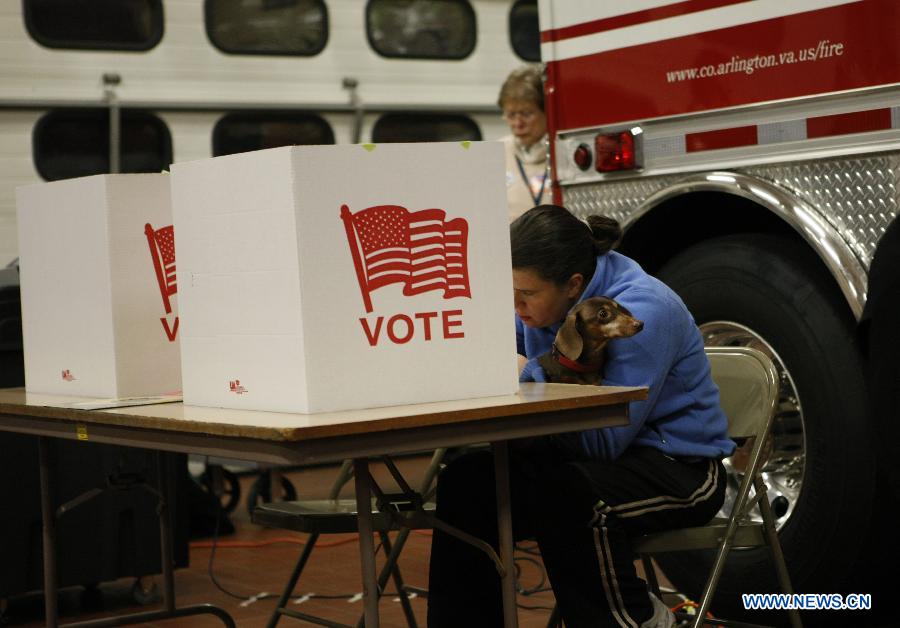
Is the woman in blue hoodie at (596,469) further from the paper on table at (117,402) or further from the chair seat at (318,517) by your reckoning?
the paper on table at (117,402)

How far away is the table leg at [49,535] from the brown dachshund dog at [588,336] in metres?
1.47

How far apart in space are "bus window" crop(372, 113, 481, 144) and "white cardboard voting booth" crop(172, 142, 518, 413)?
432 cm

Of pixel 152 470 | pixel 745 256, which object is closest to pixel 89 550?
pixel 152 470

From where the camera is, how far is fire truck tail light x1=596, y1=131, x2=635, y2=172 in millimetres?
4105

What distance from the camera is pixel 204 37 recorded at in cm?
662

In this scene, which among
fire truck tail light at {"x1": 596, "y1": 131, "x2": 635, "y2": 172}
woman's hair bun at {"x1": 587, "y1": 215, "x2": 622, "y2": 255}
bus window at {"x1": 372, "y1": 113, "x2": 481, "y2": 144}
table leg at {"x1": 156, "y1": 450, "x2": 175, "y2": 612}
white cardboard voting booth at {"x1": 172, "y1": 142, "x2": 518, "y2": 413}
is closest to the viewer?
white cardboard voting booth at {"x1": 172, "y1": 142, "x2": 518, "y2": 413}

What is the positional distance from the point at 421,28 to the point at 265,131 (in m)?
1.03

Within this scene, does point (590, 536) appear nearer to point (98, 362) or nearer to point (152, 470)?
point (98, 362)

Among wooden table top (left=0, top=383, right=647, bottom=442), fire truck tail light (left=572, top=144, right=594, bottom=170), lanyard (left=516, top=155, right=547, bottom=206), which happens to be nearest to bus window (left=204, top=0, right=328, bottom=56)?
lanyard (left=516, top=155, right=547, bottom=206)

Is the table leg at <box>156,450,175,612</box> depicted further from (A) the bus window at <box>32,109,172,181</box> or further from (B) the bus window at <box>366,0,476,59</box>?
(B) the bus window at <box>366,0,476,59</box>

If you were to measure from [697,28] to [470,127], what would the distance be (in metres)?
3.44

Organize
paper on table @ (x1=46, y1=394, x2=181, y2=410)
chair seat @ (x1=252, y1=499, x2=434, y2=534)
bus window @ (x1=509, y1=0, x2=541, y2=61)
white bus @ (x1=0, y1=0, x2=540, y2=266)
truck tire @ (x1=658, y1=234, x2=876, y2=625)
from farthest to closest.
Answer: bus window @ (x1=509, y1=0, x2=541, y2=61), white bus @ (x1=0, y1=0, x2=540, y2=266), truck tire @ (x1=658, y1=234, x2=876, y2=625), chair seat @ (x1=252, y1=499, x2=434, y2=534), paper on table @ (x1=46, y1=394, x2=181, y2=410)

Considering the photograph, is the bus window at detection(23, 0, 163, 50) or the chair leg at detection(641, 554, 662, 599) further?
the bus window at detection(23, 0, 163, 50)

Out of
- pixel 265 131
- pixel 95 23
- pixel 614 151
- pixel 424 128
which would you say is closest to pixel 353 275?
pixel 614 151
